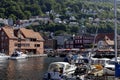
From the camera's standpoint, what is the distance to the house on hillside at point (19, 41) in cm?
12850

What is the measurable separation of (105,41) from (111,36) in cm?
1656

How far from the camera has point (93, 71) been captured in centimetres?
4466

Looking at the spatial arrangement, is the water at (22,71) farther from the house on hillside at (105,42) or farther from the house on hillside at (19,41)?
the house on hillside at (105,42)

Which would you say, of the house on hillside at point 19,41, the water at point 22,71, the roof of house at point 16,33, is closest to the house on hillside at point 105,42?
the house on hillside at point 19,41

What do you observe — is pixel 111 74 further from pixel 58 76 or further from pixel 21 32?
pixel 21 32

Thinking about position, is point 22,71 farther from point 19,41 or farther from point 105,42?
point 105,42

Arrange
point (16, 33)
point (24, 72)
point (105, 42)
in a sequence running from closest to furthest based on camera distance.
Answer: point (24, 72)
point (16, 33)
point (105, 42)

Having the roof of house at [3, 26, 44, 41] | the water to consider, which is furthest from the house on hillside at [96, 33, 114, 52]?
the water

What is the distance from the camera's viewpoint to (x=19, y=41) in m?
133

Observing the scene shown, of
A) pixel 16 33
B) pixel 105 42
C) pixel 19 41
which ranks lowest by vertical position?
pixel 105 42

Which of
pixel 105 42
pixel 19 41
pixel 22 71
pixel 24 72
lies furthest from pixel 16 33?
pixel 24 72

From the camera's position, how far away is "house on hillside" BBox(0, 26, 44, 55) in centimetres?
12850

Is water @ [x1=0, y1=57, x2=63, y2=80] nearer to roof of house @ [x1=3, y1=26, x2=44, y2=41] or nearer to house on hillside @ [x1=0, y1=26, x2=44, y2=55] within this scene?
house on hillside @ [x1=0, y1=26, x2=44, y2=55]

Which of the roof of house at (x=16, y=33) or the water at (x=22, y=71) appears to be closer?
the water at (x=22, y=71)
